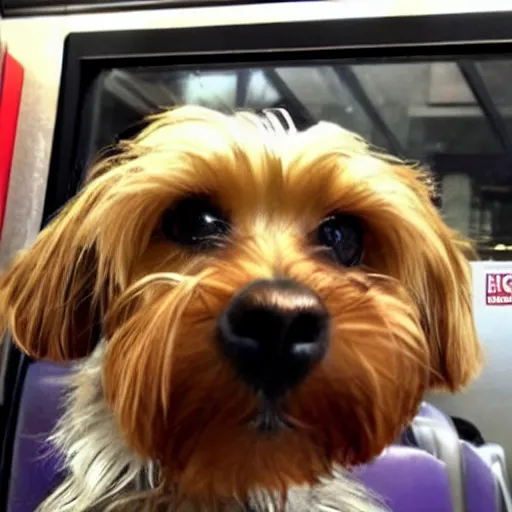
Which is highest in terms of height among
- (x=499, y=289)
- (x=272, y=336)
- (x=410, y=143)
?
(x=410, y=143)

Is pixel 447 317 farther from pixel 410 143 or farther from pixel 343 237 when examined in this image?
pixel 410 143

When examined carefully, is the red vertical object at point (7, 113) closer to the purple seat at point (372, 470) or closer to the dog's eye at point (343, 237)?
the purple seat at point (372, 470)

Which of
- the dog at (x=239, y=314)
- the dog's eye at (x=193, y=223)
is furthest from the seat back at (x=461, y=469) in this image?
the dog's eye at (x=193, y=223)

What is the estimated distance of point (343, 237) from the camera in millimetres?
1001

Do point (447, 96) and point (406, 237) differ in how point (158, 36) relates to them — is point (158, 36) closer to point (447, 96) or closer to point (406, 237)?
point (447, 96)

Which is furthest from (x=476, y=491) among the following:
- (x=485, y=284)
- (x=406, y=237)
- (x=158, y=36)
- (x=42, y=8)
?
(x=42, y=8)

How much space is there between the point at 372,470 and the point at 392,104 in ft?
2.47

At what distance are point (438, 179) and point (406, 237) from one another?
24.1 inches

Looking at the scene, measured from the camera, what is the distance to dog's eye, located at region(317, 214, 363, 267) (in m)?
0.99

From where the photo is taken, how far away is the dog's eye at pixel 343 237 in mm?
991

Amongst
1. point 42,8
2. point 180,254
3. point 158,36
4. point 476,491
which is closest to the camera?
point 180,254

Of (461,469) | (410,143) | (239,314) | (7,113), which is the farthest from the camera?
(7,113)

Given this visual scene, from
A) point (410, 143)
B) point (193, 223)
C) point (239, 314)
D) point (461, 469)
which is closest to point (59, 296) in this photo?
point (193, 223)

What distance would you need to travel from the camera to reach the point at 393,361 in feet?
2.81
